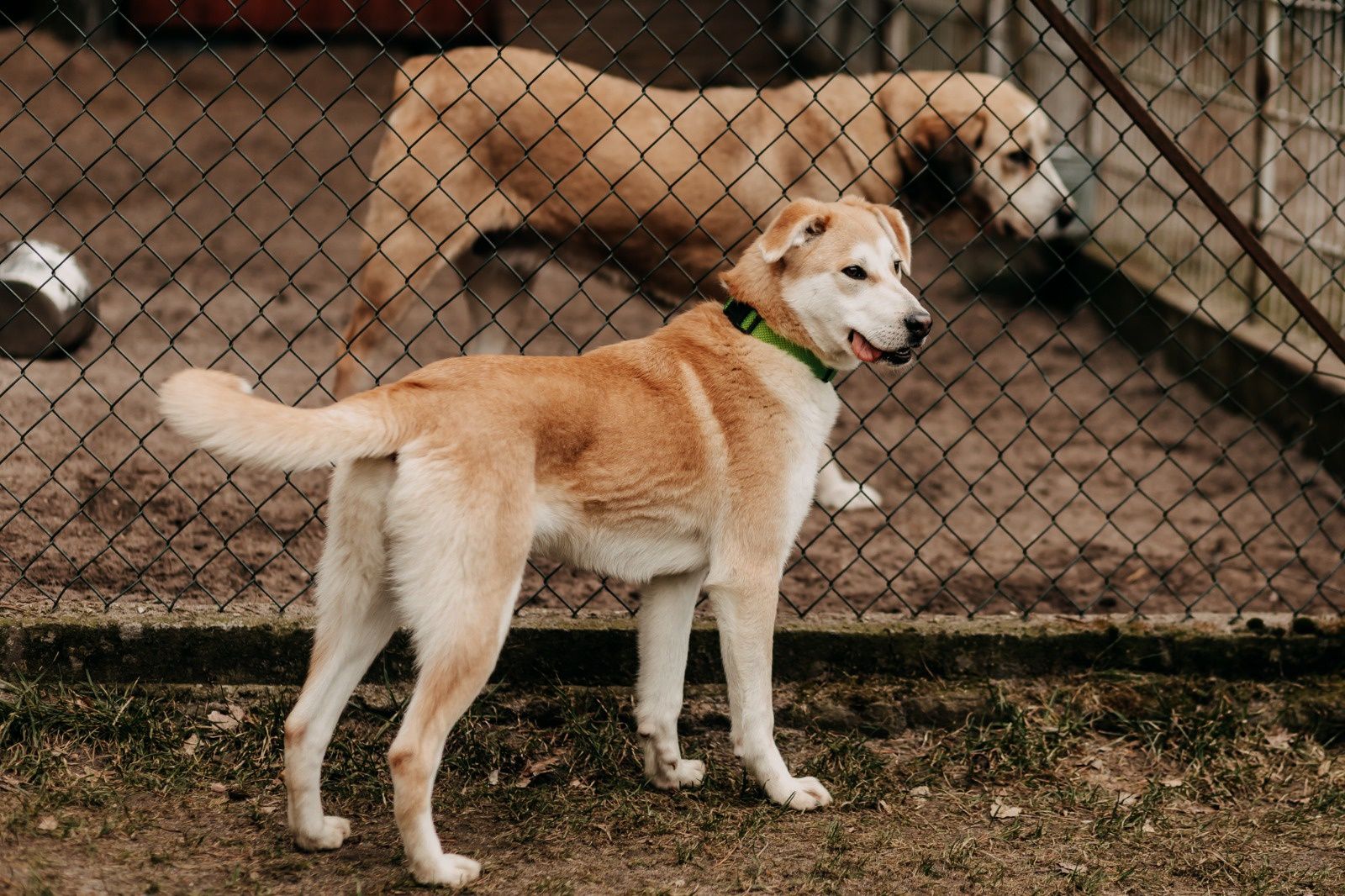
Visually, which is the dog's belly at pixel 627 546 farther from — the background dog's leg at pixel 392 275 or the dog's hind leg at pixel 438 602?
the background dog's leg at pixel 392 275

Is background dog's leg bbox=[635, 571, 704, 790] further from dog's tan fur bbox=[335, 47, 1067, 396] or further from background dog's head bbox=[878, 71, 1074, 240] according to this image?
background dog's head bbox=[878, 71, 1074, 240]

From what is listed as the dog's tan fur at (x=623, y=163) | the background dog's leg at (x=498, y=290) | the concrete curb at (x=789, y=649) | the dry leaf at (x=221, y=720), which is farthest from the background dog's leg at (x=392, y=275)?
the dry leaf at (x=221, y=720)

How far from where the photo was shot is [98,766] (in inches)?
113

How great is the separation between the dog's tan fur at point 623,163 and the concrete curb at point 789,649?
161 cm

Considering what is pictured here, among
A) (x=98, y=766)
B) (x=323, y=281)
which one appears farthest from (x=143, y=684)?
(x=323, y=281)

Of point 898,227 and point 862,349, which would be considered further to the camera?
point 898,227

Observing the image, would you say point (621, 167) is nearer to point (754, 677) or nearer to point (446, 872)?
point (754, 677)

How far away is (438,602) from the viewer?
2432mm

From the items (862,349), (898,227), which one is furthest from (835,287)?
(898,227)

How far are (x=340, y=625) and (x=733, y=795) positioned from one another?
94cm

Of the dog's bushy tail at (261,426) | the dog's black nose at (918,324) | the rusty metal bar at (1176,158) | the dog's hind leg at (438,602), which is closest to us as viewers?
the dog's bushy tail at (261,426)

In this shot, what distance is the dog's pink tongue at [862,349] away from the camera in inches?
113

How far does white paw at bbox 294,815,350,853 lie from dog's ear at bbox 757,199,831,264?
4.64 feet

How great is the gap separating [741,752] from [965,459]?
2765 mm
